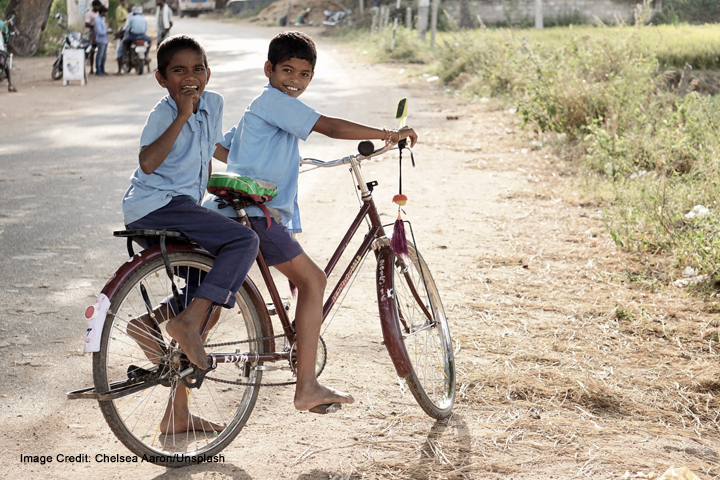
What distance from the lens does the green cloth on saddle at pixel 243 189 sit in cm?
280

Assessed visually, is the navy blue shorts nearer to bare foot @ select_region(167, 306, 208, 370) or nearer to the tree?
bare foot @ select_region(167, 306, 208, 370)

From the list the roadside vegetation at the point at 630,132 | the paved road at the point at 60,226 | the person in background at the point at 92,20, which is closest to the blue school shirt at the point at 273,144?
the paved road at the point at 60,226

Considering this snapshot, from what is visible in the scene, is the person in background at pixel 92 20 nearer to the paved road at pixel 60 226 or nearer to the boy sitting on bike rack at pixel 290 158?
the paved road at pixel 60 226

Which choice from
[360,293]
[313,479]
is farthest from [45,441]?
[360,293]

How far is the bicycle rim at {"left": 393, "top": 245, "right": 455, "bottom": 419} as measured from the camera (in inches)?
133

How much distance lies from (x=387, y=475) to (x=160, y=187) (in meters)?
1.41

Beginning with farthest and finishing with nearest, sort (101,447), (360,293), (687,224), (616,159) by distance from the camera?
(616,159)
(687,224)
(360,293)
(101,447)

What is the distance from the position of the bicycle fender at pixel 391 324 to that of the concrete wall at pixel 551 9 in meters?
33.7

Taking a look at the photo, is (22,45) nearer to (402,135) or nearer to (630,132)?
(630,132)

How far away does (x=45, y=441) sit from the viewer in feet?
10.1

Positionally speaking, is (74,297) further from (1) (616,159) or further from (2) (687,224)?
(1) (616,159)

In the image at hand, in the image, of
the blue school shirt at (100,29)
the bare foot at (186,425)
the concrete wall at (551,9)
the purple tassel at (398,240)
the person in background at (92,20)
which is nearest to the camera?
the bare foot at (186,425)

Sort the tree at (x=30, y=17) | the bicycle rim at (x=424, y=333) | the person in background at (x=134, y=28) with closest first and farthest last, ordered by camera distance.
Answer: the bicycle rim at (x=424, y=333) < the person in background at (x=134, y=28) < the tree at (x=30, y=17)

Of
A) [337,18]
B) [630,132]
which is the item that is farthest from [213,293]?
[337,18]
